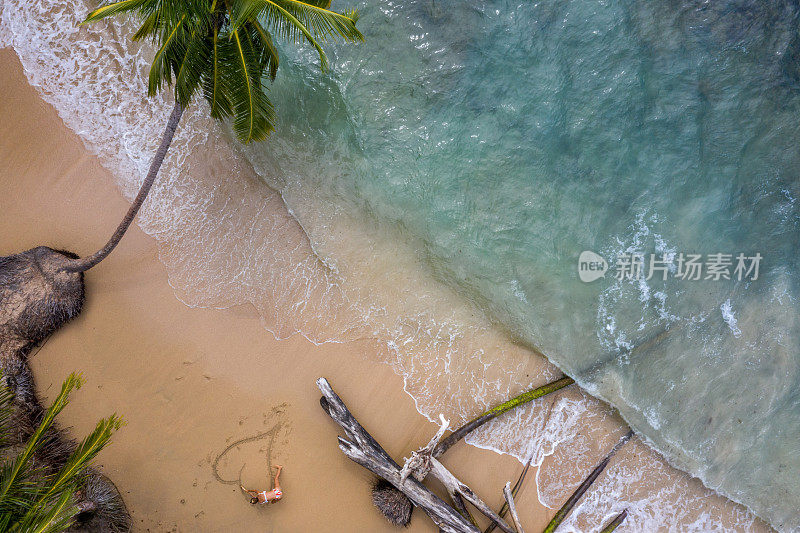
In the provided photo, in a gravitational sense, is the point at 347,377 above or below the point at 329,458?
above

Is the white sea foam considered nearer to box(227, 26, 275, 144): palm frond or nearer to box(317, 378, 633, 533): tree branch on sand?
box(317, 378, 633, 533): tree branch on sand

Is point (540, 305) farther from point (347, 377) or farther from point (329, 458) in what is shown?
point (329, 458)

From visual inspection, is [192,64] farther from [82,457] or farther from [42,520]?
[42,520]

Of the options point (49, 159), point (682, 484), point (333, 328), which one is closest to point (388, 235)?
point (333, 328)

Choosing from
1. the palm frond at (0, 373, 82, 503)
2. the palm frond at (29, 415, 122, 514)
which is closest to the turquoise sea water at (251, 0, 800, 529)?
the palm frond at (0, 373, 82, 503)

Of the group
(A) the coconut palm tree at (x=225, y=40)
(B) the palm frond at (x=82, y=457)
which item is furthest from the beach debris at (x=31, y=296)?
(A) the coconut palm tree at (x=225, y=40)

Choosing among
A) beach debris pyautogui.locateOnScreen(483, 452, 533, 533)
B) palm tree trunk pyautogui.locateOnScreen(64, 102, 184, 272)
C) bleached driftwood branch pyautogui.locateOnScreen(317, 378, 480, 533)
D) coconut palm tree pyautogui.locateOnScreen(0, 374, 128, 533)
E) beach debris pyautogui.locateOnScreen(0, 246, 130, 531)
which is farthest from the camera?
beach debris pyautogui.locateOnScreen(483, 452, 533, 533)
